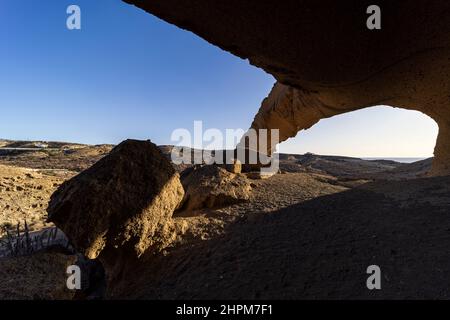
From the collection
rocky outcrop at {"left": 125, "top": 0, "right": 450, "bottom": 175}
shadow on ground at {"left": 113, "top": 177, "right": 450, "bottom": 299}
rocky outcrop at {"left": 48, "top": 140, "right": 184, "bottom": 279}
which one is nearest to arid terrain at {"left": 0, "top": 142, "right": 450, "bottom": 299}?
shadow on ground at {"left": 113, "top": 177, "right": 450, "bottom": 299}

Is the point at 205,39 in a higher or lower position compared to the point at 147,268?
higher

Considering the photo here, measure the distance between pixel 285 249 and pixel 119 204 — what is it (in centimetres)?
183

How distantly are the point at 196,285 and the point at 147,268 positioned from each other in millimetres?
794

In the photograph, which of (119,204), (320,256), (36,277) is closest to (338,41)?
(320,256)

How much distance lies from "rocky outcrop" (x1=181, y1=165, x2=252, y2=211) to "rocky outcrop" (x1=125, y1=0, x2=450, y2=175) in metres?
2.09

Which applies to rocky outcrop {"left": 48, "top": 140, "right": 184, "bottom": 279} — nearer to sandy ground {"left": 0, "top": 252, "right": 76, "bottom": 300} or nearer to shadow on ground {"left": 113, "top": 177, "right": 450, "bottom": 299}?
shadow on ground {"left": 113, "top": 177, "right": 450, "bottom": 299}

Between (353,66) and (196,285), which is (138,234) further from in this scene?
(353,66)

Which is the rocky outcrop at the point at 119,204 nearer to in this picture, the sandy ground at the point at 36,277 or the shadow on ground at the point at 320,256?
the shadow on ground at the point at 320,256

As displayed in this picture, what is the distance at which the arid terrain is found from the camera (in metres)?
2.30

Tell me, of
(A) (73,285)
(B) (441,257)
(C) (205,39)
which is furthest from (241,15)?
(A) (73,285)

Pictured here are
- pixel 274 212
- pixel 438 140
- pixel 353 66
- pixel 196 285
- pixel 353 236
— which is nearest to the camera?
pixel 196 285

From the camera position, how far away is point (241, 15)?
316 cm

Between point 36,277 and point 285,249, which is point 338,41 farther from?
point 36,277

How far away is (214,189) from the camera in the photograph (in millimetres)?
4695
